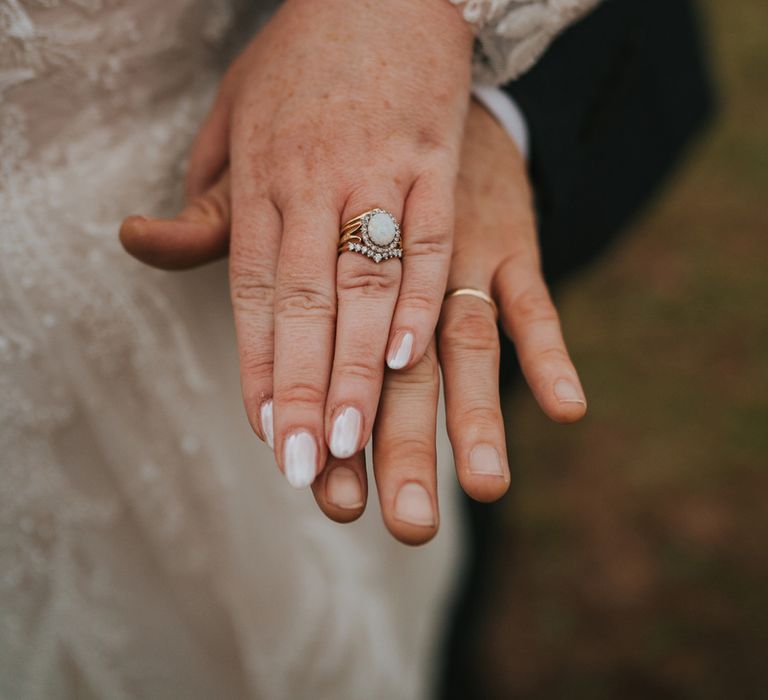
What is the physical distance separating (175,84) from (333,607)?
3.03ft

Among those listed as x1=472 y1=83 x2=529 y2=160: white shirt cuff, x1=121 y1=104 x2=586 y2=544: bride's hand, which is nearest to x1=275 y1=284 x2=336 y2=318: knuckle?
x1=121 y1=104 x2=586 y2=544: bride's hand

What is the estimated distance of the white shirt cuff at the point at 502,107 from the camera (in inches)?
40.3

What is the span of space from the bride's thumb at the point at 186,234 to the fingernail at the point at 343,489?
0.33 metres

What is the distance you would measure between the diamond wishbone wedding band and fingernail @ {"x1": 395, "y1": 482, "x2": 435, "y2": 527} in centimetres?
25

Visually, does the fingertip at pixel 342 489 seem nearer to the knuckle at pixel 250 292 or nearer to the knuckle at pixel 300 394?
the knuckle at pixel 300 394

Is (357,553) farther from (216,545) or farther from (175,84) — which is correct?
(175,84)

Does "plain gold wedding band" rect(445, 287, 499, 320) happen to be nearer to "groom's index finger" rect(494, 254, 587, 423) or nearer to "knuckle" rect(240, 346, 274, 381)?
"groom's index finger" rect(494, 254, 587, 423)

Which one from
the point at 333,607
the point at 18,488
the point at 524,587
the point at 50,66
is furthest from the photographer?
the point at 524,587

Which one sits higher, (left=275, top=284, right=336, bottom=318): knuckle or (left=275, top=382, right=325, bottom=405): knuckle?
(left=275, top=284, right=336, bottom=318): knuckle

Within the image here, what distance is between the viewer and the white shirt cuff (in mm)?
1024

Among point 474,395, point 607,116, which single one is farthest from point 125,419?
point 607,116

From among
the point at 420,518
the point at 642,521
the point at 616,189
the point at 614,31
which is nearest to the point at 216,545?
the point at 420,518

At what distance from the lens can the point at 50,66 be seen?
785mm

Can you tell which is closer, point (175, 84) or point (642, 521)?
point (175, 84)
